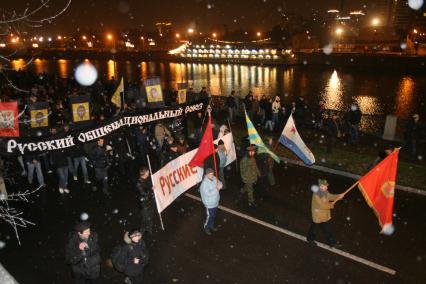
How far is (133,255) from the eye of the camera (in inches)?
234

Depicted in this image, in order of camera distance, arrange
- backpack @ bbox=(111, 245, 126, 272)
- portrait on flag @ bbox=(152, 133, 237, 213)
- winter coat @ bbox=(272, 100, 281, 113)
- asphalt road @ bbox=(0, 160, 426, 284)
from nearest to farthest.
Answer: backpack @ bbox=(111, 245, 126, 272) → asphalt road @ bbox=(0, 160, 426, 284) → portrait on flag @ bbox=(152, 133, 237, 213) → winter coat @ bbox=(272, 100, 281, 113)

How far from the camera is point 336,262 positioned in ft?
24.3

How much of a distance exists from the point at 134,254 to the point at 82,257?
2.72 feet

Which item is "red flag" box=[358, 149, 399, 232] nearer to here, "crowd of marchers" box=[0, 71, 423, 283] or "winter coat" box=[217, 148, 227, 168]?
"crowd of marchers" box=[0, 71, 423, 283]

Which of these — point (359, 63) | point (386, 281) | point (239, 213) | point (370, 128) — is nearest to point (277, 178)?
point (239, 213)

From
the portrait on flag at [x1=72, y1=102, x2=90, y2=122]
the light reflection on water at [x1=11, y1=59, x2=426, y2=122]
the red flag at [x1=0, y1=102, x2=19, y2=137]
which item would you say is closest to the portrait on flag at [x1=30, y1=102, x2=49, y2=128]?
the portrait on flag at [x1=72, y1=102, x2=90, y2=122]

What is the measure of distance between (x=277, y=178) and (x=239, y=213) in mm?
2742

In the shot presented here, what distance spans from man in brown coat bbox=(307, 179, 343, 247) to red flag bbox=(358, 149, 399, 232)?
572 mm

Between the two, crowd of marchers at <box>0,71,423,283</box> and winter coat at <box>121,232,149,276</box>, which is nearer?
winter coat at <box>121,232,149,276</box>

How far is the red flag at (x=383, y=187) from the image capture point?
276 inches

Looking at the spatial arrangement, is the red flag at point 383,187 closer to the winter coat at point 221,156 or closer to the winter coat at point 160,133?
the winter coat at point 221,156

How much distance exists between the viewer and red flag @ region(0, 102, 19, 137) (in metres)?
9.11

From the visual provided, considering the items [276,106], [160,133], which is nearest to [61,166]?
[160,133]

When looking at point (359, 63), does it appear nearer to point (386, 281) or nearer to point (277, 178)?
point (277, 178)
